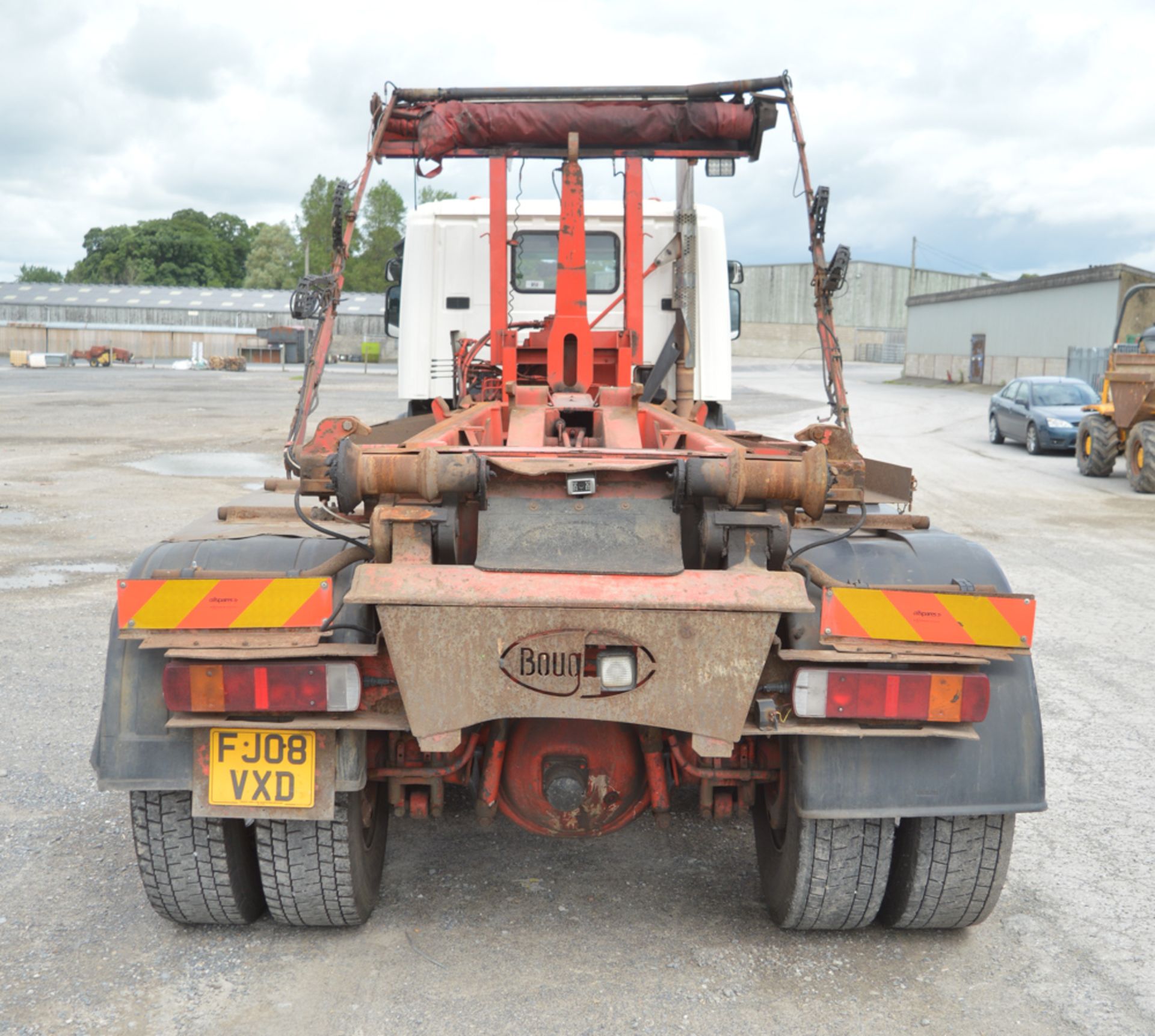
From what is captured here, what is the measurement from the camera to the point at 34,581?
859 cm

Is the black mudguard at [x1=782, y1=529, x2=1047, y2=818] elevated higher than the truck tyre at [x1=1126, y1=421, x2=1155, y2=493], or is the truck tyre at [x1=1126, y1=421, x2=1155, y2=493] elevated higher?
the black mudguard at [x1=782, y1=529, x2=1047, y2=818]

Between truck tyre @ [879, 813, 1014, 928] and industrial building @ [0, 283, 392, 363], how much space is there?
202 ft

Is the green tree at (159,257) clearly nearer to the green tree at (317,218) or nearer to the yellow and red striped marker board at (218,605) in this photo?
the green tree at (317,218)

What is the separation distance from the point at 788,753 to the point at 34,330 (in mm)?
65822

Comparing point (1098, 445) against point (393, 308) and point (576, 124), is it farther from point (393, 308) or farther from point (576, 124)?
point (576, 124)

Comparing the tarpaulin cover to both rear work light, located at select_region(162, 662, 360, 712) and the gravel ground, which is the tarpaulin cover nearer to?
the gravel ground

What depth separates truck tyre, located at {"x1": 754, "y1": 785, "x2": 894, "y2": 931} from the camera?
3.42 m

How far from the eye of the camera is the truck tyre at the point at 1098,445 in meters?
17.0

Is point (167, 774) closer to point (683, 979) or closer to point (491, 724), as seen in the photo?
point (491, 724)

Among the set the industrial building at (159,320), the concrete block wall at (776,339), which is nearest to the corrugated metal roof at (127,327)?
the industrial building at (159,320)

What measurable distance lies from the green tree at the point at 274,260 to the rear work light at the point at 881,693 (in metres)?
96.3

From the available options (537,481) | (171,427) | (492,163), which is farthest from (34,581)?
(171,427)

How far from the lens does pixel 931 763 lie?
10.8 feet

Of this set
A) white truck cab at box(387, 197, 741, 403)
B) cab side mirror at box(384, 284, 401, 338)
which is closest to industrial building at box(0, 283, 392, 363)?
cab side mirror at box(384, 284, 401, 338)
